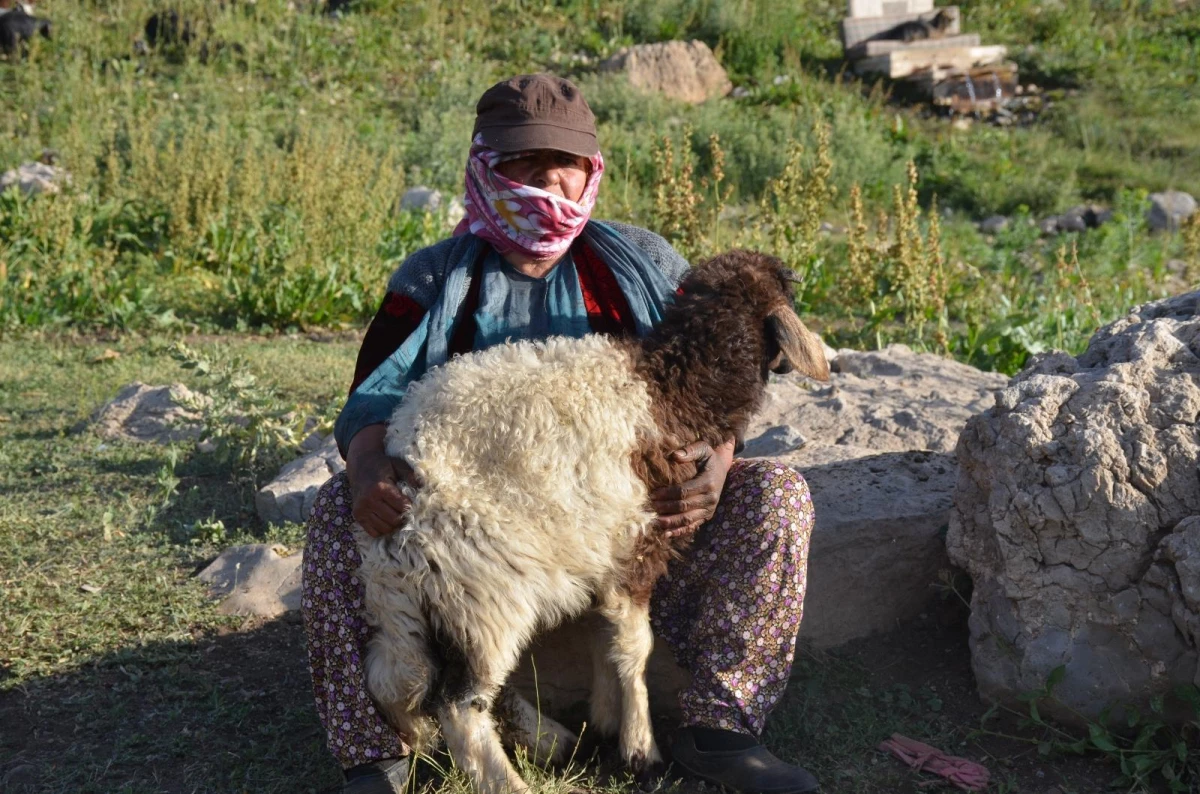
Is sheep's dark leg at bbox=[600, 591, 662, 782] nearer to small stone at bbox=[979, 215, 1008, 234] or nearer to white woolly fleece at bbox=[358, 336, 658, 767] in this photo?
white woolly fleece at bbox=[358, 336, 658, 767]

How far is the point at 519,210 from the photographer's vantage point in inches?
122

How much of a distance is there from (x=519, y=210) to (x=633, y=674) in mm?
1265

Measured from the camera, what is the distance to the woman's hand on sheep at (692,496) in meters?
2.87

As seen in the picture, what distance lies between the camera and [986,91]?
1230cm

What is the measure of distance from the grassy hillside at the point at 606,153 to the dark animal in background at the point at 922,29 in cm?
77

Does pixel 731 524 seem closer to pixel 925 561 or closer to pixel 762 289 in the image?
pixel 762 289

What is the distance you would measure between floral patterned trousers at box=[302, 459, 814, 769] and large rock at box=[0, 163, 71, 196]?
655 centimetres

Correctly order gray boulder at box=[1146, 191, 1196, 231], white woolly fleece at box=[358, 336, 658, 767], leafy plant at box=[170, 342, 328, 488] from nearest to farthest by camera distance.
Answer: white woolly fleece at box=[358, 336, 658, 767] → leafy plant at box=[170, 342, 328, 488] → gray boulder at box=[1146, 191, 1196, 231]

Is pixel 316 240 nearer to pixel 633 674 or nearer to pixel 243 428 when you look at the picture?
pixel 243 428

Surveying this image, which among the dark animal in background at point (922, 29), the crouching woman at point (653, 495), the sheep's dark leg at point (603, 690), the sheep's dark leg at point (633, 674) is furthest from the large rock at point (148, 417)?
the dark animal in background at point (922, 29)

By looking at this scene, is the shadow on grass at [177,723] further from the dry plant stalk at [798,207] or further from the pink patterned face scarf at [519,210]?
the dry plant stalk at [798,207]

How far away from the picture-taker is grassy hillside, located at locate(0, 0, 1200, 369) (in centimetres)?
697

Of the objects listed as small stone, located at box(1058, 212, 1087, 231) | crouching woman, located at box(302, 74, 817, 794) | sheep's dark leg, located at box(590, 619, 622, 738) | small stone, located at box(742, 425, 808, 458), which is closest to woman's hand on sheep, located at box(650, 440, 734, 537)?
crouching woman, located at box(302, 74, 817, 794)

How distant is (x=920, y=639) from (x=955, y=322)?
379 cm
